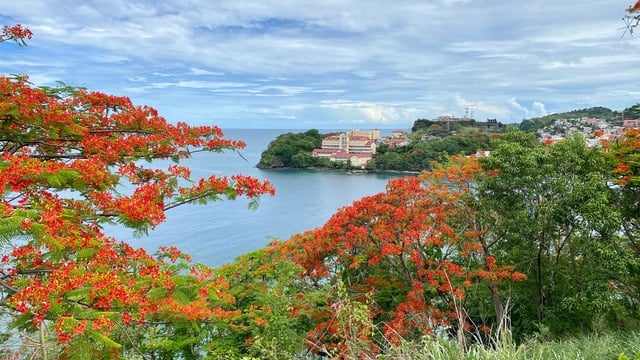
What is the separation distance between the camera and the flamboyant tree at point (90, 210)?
Result: 8.54ft

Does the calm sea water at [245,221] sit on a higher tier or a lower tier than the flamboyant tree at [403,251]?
lower

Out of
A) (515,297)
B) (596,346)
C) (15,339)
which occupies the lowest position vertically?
(15,339)

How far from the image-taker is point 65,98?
528 cm

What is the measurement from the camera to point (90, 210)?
3.73 m

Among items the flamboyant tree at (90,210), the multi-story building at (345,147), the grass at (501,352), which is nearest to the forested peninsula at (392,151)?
the multi-story building at (345,147)

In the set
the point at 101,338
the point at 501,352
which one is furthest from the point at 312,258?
the point at 101,338

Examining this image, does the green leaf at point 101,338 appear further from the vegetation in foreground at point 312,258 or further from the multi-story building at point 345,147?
the multi-story building at point 345,147

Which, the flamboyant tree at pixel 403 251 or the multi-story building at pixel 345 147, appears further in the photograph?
the multi-story building at pixel 345 147

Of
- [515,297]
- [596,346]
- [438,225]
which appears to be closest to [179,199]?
[596,346]

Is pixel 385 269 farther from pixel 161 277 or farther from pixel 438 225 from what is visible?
pixel 161 277

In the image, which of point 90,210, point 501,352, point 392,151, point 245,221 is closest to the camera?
point 501,352

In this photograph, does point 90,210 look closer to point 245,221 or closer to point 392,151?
point 245,221

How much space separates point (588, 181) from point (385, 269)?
3709mm

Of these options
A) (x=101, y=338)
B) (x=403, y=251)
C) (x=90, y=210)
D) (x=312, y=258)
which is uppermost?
(x=90, y=210)
